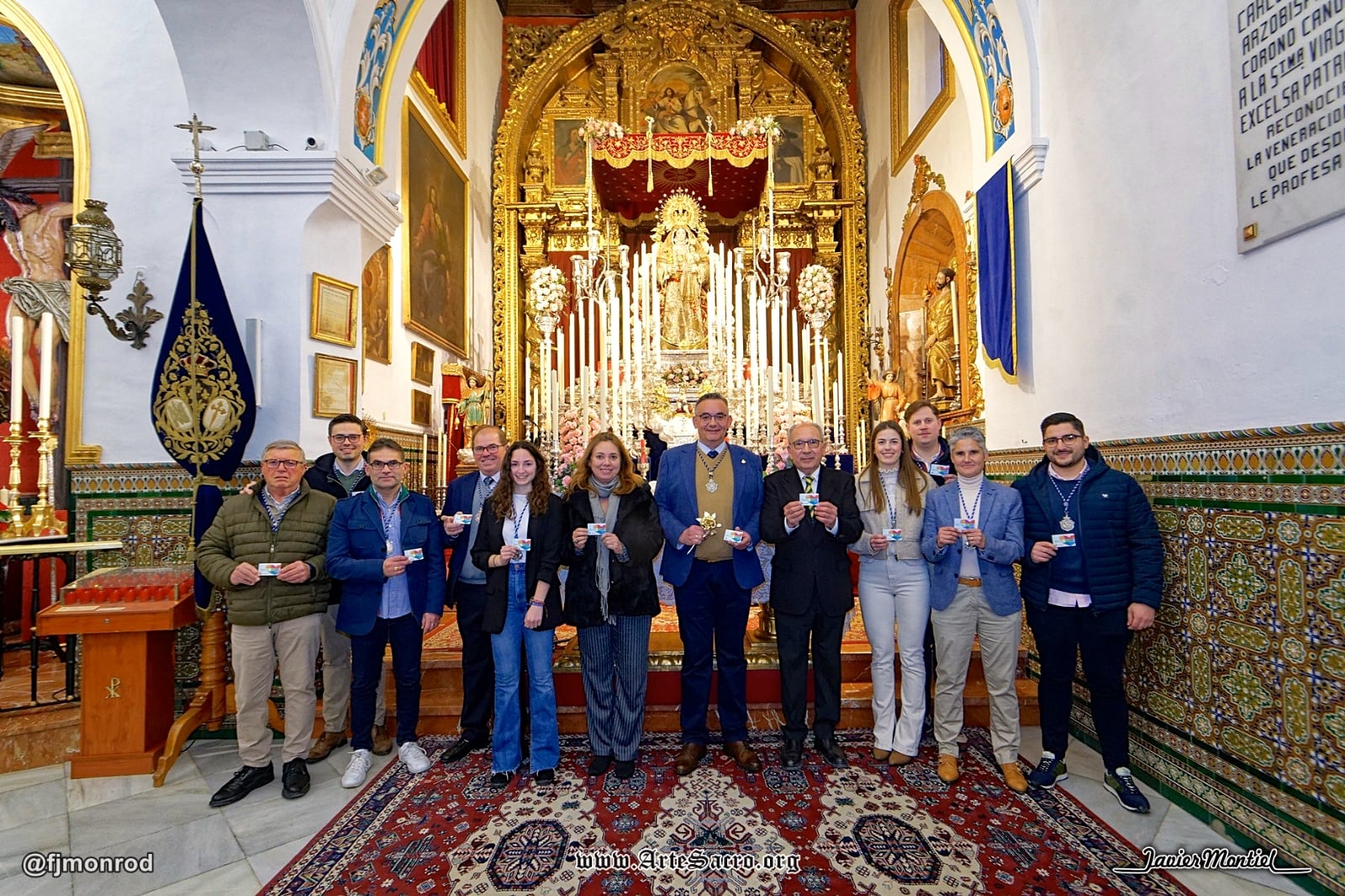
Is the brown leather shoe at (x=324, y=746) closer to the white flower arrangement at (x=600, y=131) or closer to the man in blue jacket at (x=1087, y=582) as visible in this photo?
the man in blue jacket at (x=1087, y=582)

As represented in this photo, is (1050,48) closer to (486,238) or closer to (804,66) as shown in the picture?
(804,66)

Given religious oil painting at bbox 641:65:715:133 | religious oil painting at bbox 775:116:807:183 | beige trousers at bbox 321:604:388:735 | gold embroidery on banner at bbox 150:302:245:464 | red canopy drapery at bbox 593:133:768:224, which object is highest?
religious oil painting at bbox 641:65:715:133

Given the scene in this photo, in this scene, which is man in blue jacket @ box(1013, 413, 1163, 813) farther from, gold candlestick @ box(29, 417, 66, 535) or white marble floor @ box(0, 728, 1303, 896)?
gold candlestick @ box(29, 417, 66, 535)

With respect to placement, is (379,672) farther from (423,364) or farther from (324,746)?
(423,364)

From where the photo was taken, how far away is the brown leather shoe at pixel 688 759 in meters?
3.18

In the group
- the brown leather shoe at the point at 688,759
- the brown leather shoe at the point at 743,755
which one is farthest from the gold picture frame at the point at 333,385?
the brown leather shoe at the point at 743,755

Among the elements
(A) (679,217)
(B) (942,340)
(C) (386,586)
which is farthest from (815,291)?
(C) (386,586)

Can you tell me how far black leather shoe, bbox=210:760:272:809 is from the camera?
3.05 metres

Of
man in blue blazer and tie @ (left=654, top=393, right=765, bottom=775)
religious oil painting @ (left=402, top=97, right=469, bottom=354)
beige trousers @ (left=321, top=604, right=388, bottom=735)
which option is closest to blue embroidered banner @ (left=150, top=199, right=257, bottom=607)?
beige trousers @ (left=321, top=604, right=388, bottom=735)

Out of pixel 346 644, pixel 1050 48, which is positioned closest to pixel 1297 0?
pixel 1050 48

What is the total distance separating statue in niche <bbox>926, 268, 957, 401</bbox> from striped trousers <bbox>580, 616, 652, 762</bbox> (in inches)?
185

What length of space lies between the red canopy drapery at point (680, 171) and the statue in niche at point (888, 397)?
3.15 metres

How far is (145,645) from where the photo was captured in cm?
346

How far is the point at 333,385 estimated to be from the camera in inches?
169
